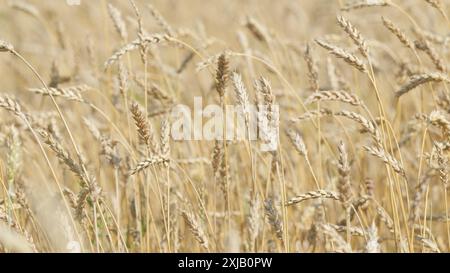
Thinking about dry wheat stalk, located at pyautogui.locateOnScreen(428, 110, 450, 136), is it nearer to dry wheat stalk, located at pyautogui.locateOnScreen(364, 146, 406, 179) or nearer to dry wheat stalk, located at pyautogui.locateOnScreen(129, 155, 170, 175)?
dry wheat stalk, located at pyautogui.locateOnScreen(364, 146, 406, 179)

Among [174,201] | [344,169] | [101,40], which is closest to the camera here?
[344,169]

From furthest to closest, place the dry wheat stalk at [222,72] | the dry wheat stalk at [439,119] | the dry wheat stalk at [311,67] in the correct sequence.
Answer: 1. the dry wheat stalk at [311,67]
2. the dry wheat stalk at [222,72]
3. the dry wheat stalk at [439,119]

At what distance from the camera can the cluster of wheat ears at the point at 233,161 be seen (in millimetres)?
1722

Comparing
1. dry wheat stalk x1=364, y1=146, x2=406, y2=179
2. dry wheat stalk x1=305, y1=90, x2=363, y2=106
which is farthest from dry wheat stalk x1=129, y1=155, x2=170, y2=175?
dry wheat stalk x1=364, y1=146, x2=406, y2=179

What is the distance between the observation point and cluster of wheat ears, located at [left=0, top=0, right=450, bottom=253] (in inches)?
67.8

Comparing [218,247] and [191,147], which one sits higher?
[191,147]

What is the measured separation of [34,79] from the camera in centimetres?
451

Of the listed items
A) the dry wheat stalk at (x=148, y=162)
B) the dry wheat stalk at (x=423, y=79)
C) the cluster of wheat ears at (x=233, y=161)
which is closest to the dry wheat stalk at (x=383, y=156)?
the cluster of wheat ears at (x=233, y=161)

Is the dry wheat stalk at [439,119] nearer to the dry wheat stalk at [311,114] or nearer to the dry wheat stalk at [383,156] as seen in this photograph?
the dry wheat stalk at [383,156]

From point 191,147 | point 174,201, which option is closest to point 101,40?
point 191,147

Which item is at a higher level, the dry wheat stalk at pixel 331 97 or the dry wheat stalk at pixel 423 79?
the dry wheat stalk at pixel 423 79
